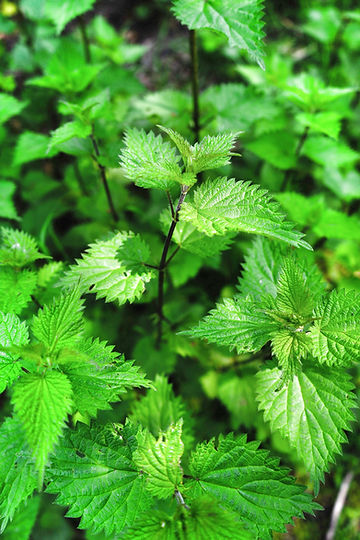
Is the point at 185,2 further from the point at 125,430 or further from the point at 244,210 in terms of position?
the point at 125,430

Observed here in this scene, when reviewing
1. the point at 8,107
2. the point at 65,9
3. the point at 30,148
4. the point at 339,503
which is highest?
the point at 65,9

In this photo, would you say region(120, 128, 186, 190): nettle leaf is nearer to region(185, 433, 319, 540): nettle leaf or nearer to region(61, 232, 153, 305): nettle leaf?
region(61, 232, 153, 305): nettle leaf

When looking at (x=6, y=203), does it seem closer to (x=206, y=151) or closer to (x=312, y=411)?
(x=206, y=151)

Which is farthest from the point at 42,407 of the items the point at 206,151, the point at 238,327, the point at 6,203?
the point at 6,203

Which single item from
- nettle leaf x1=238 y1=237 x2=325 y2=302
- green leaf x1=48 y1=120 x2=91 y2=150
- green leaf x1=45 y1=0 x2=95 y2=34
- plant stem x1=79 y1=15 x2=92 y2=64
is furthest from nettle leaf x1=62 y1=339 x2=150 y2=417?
plant stem x1=79 y1=15 x2=92 y2=64

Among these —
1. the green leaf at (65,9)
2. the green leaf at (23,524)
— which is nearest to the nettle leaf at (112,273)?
the green leaf at (23,524)

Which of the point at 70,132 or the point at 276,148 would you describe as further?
the point at 276,148
